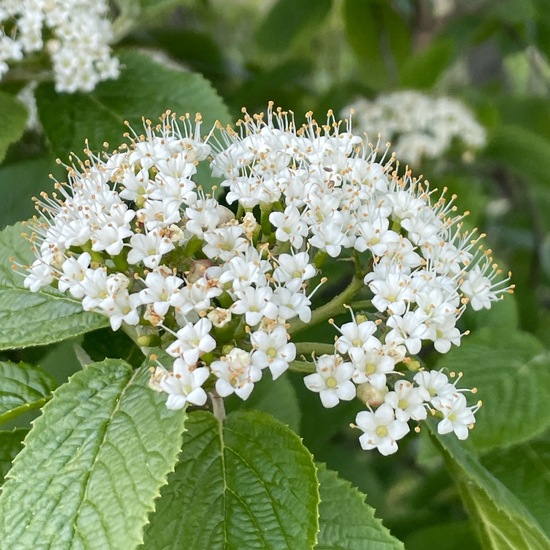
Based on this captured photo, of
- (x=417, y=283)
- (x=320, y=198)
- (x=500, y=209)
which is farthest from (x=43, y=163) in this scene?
(x=500, y=209)

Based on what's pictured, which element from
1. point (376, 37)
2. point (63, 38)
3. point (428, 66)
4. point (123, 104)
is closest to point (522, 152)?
point (428, 66)

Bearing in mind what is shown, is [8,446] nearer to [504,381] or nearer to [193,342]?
[193,342]

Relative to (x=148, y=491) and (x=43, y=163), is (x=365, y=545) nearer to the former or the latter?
(x=148, y=491)

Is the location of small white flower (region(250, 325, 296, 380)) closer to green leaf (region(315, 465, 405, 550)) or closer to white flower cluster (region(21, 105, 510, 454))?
white flower cluster (region(21, 105, 510, 454))

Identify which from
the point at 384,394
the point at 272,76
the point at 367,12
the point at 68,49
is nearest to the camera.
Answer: the point at 384,394

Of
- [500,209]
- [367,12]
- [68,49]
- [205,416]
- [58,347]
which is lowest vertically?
[500,209]

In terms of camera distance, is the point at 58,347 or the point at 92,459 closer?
the point at 92,459

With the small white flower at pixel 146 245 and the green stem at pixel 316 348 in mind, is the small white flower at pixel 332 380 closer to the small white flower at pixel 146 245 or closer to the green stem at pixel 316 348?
the green stem at pixel 316 348
